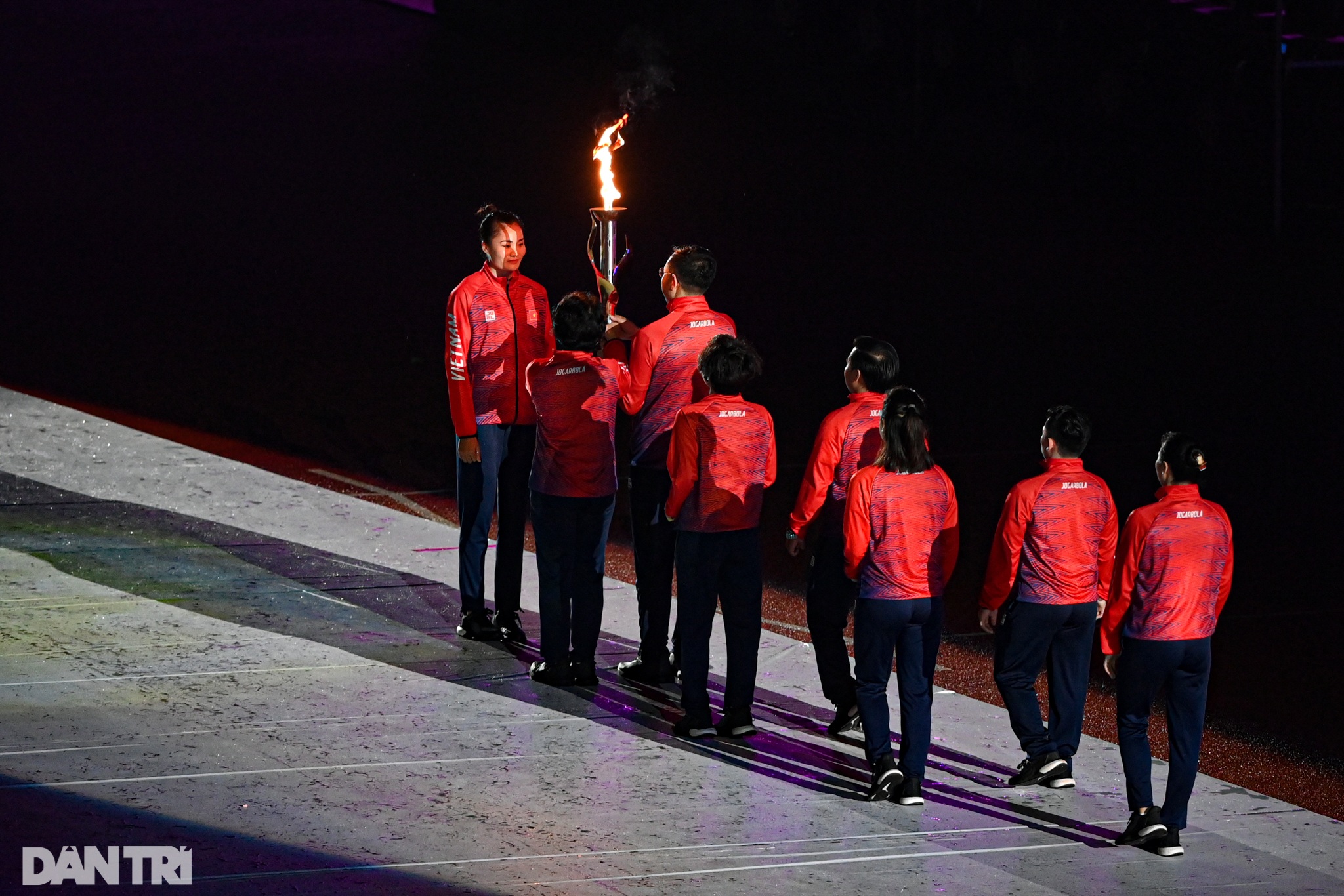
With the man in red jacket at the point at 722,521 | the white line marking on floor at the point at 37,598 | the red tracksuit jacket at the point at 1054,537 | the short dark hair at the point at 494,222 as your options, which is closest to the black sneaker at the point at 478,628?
the man in red jacket at the point at 722,521

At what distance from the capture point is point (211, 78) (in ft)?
96.8

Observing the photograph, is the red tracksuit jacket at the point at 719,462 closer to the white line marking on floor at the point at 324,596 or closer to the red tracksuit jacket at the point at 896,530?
the red tracksuit jacket at the point at 896,530

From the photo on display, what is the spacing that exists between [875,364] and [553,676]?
6.75ft

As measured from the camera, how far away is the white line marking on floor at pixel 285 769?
243 inches

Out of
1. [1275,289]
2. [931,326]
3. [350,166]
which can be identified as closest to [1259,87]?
[1275,289]

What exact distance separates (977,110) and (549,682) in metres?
18.1

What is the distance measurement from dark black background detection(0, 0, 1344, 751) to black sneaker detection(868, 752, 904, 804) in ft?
7.86

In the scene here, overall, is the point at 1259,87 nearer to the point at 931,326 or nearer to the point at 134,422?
the point at 931,326

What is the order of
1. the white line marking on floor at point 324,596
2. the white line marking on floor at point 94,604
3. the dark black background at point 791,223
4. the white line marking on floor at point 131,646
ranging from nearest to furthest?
the white line marking on floor at point 131,646
the white line marking on floor at point 94,604
the white line marking on floor at point 324,596
the dark black background at point 791,223

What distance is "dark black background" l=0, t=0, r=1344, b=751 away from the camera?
1338 cm

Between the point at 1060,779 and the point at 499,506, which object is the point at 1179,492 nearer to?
the point at 1060,779

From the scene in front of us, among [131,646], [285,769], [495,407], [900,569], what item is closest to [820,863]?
[900,569]

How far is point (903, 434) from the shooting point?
6.30m

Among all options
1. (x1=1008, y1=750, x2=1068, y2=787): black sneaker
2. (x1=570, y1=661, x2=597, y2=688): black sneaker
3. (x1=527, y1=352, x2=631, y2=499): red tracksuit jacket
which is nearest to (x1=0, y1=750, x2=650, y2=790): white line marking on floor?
(x1=570, y1=661, x2=597, y2=688): black sneaker
